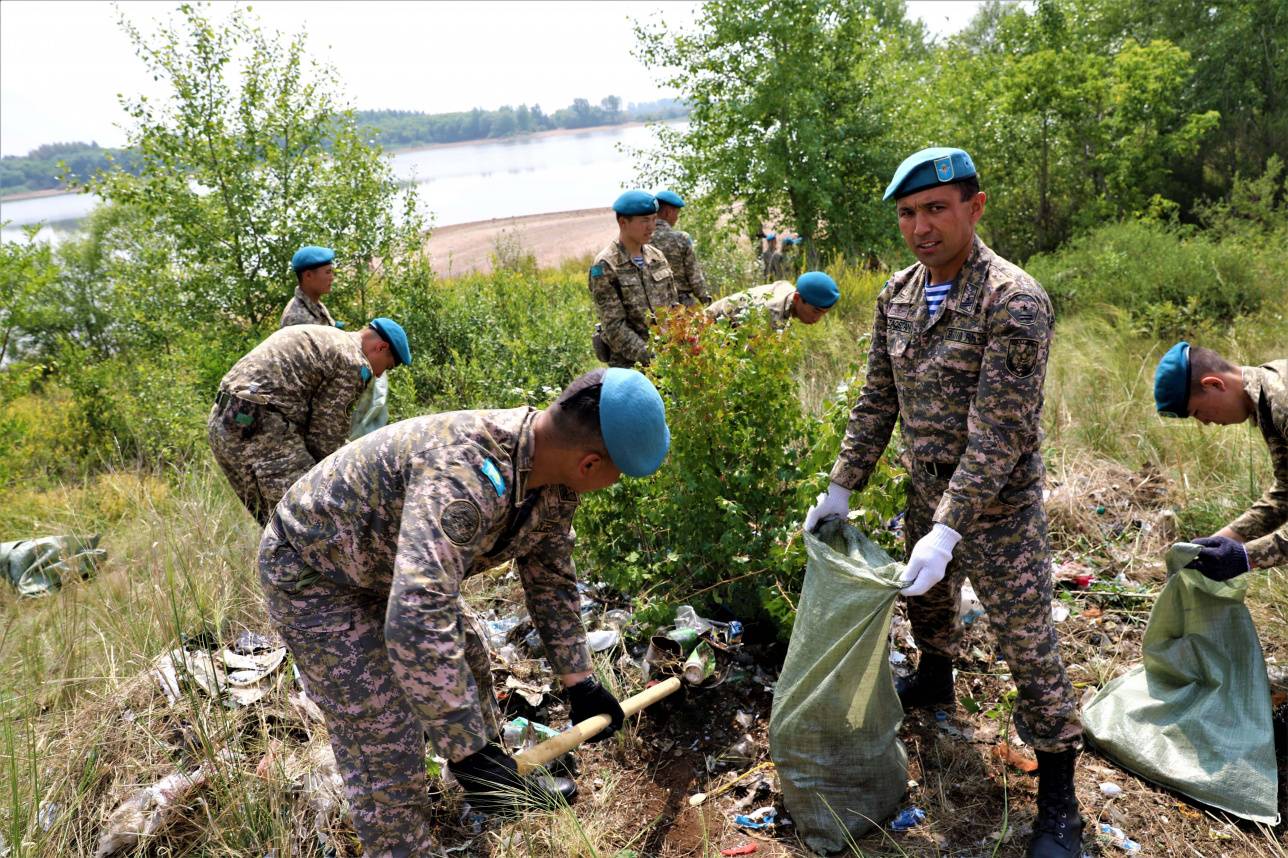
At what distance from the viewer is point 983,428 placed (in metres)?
2.21

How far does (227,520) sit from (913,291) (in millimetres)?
4026

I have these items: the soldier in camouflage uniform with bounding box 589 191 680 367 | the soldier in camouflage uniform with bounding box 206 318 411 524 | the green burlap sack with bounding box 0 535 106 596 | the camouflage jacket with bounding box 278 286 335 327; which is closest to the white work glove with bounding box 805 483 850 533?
the soldier in camouflage uniform with bounding box 589 191 680 367

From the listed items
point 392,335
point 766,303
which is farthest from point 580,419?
point 392,335

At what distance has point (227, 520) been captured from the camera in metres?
4.70

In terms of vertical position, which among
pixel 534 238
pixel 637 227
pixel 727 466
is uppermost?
pixel 637 227

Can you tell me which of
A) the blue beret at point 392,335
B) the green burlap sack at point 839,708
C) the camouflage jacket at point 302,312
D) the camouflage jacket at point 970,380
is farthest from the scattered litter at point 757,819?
the camouflage jacket at point 302,312

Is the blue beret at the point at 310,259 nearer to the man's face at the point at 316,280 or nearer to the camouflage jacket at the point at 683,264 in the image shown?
the man's face at the point at 316,280

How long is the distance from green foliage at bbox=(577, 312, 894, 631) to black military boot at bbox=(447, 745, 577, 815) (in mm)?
744

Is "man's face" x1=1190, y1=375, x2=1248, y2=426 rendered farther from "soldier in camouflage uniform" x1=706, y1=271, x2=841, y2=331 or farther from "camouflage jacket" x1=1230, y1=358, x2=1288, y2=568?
"soldier in camouflage uniform" x1=706, y1=271, x2=841, y2=331

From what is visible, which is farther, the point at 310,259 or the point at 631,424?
the point at 310,259

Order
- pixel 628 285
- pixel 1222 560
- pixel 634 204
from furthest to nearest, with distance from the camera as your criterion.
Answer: pixel 628 285
pixel 634 204
pixel 1222 560

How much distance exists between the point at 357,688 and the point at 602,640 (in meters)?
1.35

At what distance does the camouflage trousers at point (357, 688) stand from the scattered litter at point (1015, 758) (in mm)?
1890

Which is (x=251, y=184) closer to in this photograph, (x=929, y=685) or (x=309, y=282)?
(x=309, y=282)
